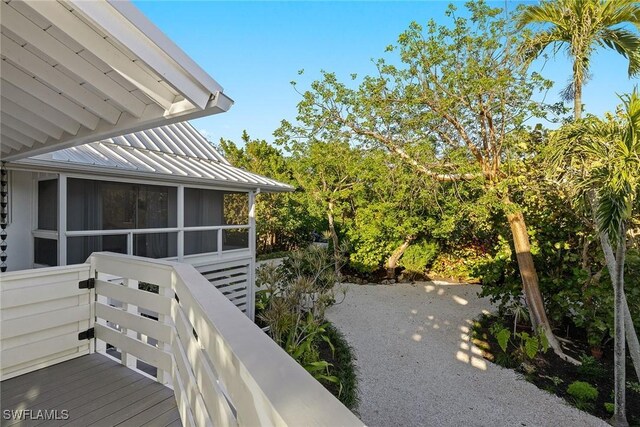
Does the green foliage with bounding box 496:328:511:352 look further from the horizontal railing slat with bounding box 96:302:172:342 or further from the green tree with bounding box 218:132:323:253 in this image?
the green tree with bounding box 218:132:323:253

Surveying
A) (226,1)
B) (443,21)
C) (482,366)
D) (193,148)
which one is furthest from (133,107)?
(193,148)

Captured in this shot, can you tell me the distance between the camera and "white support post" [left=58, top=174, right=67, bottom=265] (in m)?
5.24

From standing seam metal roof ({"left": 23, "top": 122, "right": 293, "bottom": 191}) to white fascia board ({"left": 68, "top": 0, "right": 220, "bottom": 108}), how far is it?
156 inches

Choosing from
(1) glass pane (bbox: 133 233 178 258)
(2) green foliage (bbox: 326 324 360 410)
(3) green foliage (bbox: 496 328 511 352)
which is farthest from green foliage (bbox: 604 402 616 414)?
(1) glass pane (bbox: 133 233 178 258)

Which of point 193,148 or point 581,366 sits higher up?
point 193,148

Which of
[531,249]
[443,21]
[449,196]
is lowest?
[531,249]

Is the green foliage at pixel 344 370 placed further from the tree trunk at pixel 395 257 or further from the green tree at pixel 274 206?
the green tree at pixel 274 206

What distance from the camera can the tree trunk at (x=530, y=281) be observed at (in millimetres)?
6586

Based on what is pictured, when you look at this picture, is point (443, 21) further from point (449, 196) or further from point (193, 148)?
point (193, 148)

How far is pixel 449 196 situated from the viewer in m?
9.40

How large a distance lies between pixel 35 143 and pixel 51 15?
7.38 feet

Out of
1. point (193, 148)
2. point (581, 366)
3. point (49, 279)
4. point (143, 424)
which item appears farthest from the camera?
point (193, 148)

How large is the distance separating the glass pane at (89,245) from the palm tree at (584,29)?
8698 mm

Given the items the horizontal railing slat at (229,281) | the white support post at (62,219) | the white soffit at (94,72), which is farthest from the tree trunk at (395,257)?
the white soffit at (94,72)
